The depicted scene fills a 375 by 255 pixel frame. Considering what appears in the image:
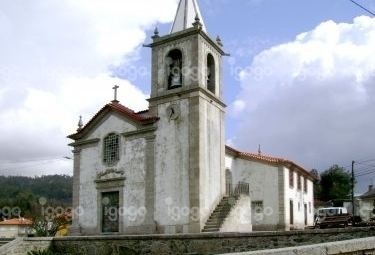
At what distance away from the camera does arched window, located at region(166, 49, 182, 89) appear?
24.6 metres

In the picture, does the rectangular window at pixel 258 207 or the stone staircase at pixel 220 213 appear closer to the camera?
the stone staircase at pixel 220 213

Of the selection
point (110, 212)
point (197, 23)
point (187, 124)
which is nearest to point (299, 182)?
point (187, 124)

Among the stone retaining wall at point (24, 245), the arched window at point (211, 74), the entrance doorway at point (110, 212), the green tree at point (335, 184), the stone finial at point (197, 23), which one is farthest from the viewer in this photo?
the green tree at point (335, 184)

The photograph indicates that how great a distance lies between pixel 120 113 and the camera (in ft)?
85.0

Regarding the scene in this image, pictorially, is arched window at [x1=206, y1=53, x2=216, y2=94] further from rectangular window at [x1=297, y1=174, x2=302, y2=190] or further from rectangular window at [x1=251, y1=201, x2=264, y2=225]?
rectangular window at [x1=297, y1=174, x2=302, y2=190]

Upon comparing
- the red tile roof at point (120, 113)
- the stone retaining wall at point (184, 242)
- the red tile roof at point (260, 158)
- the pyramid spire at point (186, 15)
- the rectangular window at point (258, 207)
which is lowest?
the stone retaining wall at point (184, 242)

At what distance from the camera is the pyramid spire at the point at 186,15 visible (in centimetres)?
2523

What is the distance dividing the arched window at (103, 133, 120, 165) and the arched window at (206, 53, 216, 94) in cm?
539

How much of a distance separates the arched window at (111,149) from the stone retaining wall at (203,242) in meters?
5.60

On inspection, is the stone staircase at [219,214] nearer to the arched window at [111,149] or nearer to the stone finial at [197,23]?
the arched window at [111,149]

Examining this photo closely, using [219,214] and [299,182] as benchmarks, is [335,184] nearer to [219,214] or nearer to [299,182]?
[299,182]

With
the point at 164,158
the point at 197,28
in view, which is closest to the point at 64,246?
the point at 164,158

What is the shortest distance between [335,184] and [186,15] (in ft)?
131

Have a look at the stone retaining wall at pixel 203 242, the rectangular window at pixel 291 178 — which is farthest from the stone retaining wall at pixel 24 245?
the rectangular window at pixel 291 178
